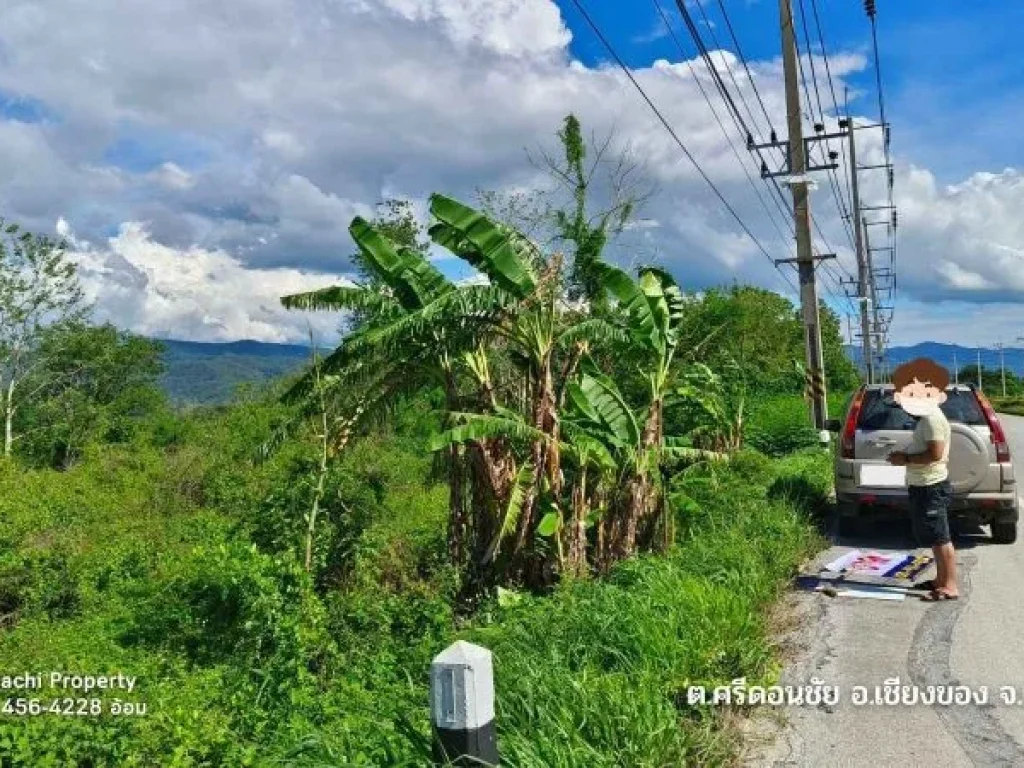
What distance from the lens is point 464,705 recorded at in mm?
3195

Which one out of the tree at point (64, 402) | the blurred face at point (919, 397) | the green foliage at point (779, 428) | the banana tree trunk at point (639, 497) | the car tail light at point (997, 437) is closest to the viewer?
the blurred face at point (919, 397)

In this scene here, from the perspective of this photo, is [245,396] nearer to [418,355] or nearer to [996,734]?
[418,355]

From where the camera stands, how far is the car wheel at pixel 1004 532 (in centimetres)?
893

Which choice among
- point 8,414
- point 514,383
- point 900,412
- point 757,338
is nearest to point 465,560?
point 514,383

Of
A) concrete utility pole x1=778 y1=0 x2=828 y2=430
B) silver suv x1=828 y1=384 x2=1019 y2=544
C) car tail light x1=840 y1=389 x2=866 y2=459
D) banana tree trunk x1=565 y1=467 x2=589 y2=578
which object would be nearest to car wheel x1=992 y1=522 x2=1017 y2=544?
silver suv x1=828 y1=384 x2=1019 y2=544

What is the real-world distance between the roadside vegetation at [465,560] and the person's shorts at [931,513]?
3.85ft

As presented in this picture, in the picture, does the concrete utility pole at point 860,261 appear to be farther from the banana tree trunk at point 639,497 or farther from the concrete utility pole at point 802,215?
the banana tree trunk at point 639,497

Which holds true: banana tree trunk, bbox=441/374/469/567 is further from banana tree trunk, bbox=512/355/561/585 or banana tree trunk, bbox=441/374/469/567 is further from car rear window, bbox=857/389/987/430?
car rear window, bbox=857/389/987/430

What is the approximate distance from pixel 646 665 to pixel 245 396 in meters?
20.1

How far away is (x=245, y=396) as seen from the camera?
76.1 feet

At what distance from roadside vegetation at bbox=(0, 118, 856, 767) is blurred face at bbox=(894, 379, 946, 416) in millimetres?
1711

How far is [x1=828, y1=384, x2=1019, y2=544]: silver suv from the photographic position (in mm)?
8766

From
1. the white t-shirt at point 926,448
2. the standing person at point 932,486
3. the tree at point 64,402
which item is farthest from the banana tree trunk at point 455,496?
the tree at point 64,402

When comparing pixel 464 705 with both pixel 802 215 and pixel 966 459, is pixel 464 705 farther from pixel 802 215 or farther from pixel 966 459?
pixel 802 215
